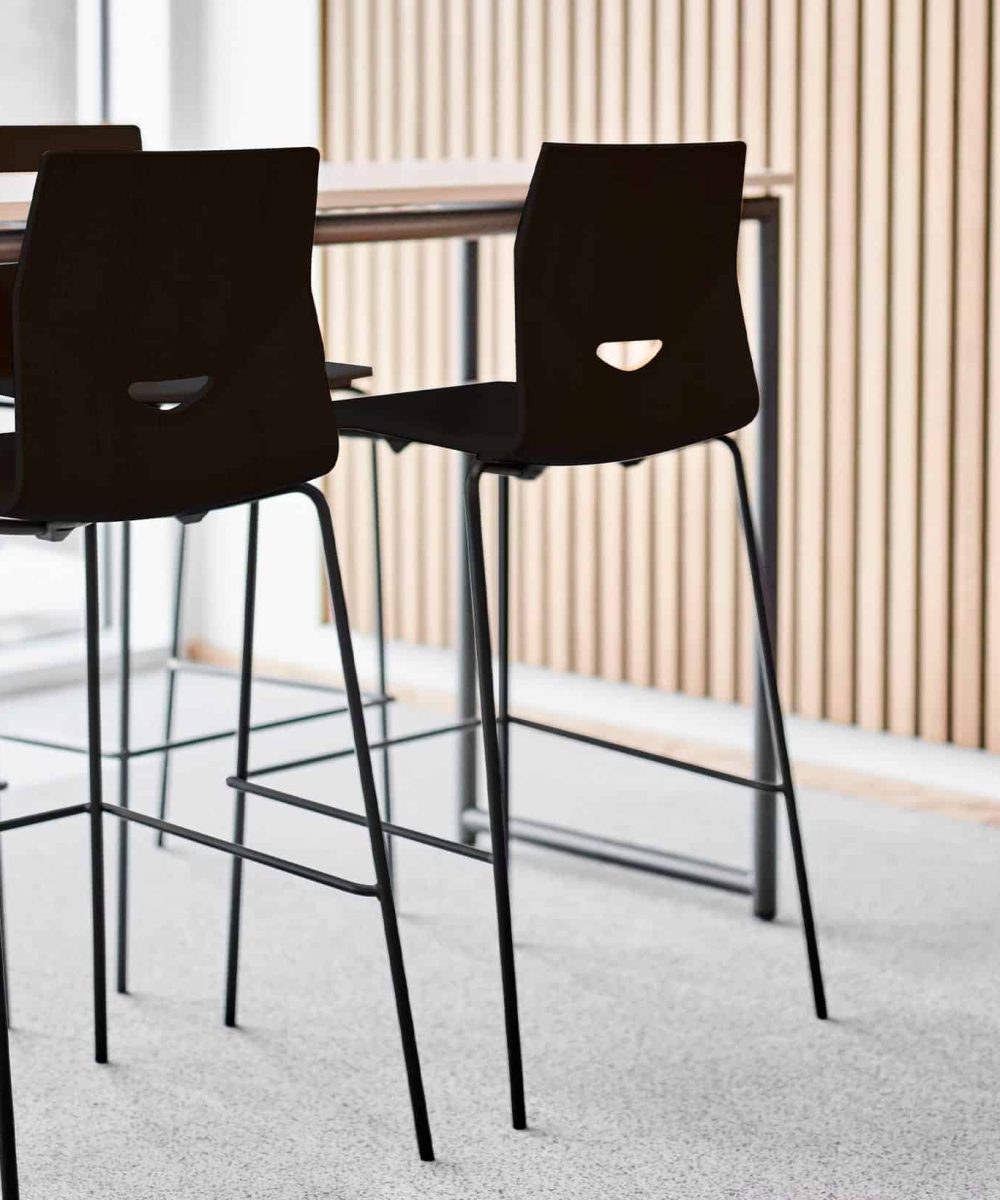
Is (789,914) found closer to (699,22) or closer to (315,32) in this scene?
(699,22)

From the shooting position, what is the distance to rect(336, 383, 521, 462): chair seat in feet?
7.33

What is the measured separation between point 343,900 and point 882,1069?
1025 millimetres

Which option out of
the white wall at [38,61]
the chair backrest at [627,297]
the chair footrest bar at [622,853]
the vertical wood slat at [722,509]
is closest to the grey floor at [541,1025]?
the chair footrest bar at [622,853]

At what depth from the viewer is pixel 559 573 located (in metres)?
4.48

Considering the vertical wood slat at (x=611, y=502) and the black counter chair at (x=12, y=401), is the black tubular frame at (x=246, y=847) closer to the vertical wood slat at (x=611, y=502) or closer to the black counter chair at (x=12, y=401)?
the black counter chair at (x=12, y=401)

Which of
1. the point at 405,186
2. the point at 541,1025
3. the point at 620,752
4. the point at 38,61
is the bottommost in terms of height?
the point at 541,1025

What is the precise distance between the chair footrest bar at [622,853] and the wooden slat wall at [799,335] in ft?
3.14

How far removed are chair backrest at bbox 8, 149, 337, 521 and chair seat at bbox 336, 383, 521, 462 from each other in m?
0.26

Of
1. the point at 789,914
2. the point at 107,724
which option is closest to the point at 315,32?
the point at 107,724

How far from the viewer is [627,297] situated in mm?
2236

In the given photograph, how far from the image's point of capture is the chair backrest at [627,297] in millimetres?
2137

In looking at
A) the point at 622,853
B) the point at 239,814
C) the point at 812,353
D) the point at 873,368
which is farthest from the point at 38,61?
the point at 239,814

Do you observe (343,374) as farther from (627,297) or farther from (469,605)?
(469,605)

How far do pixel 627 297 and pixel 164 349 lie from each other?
0.63 m
